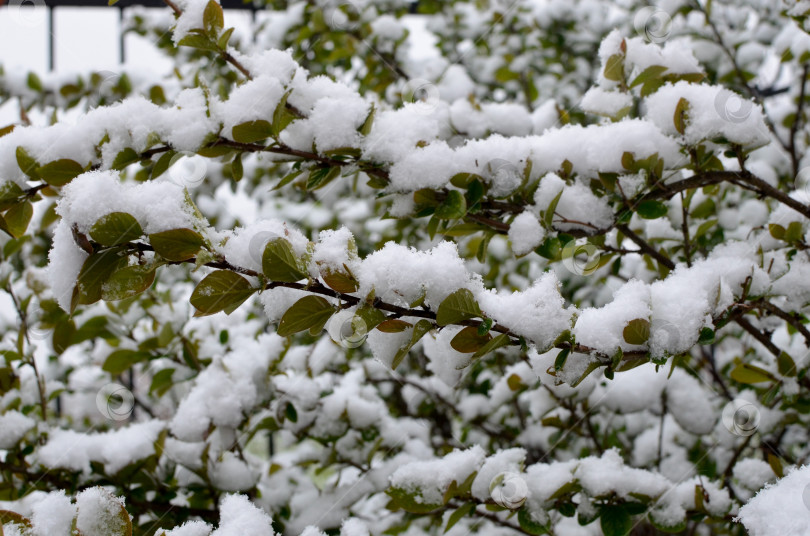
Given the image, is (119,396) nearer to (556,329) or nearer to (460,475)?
(460,475)

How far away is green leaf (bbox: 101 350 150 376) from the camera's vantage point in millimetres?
1186

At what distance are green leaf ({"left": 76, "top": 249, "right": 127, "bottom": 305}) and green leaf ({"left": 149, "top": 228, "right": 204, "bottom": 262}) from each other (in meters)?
0.05

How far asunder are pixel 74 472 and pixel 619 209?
3.13ft

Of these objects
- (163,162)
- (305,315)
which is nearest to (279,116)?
(163,162)

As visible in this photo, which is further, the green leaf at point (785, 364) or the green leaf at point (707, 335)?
the green leaf at point (785, 364)

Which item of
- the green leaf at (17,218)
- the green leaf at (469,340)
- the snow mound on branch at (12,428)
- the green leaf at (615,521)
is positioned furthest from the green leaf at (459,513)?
the snow mound on branch at (12,428)

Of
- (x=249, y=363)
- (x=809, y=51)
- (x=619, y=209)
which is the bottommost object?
(x=249, y=363)

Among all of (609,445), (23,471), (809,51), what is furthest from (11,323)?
(809,51)

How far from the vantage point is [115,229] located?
1.90ft

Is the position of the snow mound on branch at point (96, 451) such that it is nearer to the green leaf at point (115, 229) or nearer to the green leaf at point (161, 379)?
the green leaf at point (161, 379)

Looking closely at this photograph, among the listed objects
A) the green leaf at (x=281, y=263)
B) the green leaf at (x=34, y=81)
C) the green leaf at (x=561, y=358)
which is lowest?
the green leaf at (x=34, y=81)

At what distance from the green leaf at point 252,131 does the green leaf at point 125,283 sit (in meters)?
0.23

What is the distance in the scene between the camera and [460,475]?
2.76 feet

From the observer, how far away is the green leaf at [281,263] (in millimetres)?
574
